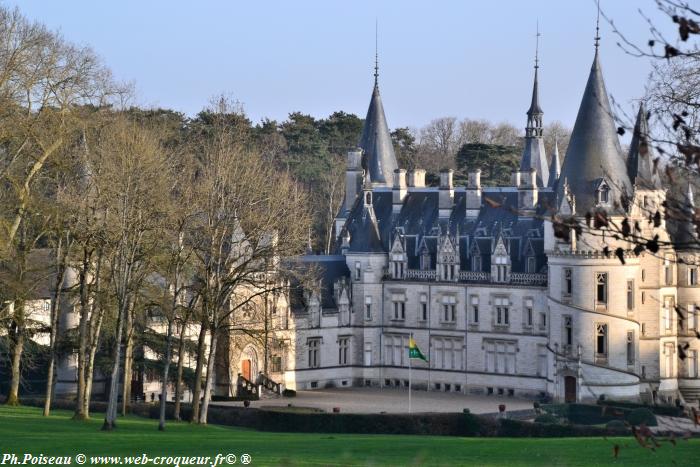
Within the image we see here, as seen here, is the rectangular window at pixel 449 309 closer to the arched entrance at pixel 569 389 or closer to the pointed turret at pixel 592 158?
the arched entrance at pixel 569 389

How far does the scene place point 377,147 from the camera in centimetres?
6450

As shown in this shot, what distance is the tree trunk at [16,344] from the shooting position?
37.2 meters

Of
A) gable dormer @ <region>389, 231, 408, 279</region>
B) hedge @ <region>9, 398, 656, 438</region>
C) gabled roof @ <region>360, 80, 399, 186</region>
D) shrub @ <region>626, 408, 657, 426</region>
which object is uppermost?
gabled roof @ <region>360, 80, 399, 186</region>

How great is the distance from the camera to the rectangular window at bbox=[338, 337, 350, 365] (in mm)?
58656

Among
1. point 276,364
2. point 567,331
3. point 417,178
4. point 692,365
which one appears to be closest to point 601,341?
point 567,331

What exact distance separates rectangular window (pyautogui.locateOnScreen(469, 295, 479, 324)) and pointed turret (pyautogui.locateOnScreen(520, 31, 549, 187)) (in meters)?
12.1

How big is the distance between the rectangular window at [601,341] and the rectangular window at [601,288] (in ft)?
2.93

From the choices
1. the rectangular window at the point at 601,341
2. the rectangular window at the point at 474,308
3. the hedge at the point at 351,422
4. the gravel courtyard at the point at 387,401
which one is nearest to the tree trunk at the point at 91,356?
the hedge at the point at 351,422

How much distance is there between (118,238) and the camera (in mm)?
34000

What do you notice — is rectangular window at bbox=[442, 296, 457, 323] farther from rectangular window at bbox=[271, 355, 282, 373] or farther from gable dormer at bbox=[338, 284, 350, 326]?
rectangular window at bbox=[271, 355, 282, 373]

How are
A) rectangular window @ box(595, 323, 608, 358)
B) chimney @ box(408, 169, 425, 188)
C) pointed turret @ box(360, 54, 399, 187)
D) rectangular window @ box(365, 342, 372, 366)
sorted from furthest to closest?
pointed turret @ box(360, 54, 399, 187) < chimney @ box(408, 169, 425, 188) < rectangular window @ box(365, 342, 372, 366) < rectangular window @ box(595, 323, 608, 358)

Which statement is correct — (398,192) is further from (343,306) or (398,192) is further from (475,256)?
(343,306)

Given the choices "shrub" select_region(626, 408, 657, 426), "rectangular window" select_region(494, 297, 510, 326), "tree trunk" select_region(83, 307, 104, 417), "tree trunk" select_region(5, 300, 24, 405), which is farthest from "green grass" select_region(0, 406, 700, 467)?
"rectangular window" select_region(494, 297, 510, 326)

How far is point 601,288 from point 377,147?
16290mm
